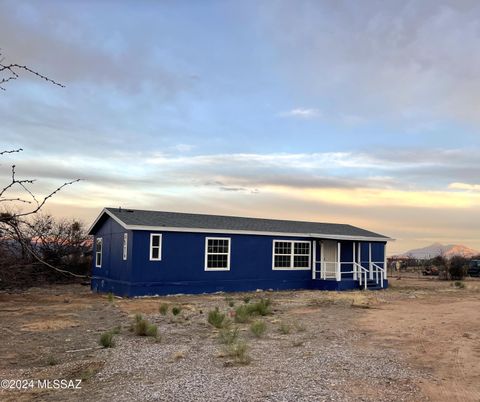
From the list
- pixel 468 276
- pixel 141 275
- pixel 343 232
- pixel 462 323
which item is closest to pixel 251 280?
→ pixel 141 275

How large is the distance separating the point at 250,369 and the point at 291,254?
55.6ft

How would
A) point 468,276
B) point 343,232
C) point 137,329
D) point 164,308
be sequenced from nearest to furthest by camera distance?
point 137,329
point 164,308
point 343,232
point 468,276

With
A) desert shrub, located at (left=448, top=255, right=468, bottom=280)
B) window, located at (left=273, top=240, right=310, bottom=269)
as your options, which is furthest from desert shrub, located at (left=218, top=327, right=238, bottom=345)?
desert shrub, located at (left=448, top=255, right=468, bottom=280)

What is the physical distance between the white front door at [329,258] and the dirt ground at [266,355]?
8.91 meters

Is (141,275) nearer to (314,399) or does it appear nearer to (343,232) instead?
(343,232)

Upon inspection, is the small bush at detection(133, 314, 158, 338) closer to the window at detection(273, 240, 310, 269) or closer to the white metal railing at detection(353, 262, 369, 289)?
the window at detection(273, 240, 310, 269)

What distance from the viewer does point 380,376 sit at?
23.7 feet

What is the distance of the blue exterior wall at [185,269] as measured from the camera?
19891 millimetres

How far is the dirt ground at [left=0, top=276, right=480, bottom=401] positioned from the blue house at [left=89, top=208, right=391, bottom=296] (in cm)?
429

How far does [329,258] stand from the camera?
26.0 meters

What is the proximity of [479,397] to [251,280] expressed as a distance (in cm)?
1672

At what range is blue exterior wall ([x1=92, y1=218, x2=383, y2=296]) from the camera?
19.9 meters

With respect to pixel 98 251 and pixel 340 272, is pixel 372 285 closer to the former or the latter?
pixel 340 272

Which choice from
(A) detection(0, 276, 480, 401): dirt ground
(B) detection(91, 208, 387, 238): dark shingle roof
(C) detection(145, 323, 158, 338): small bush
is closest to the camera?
(A) detection(0, 276, 480, 401): dirt ground
